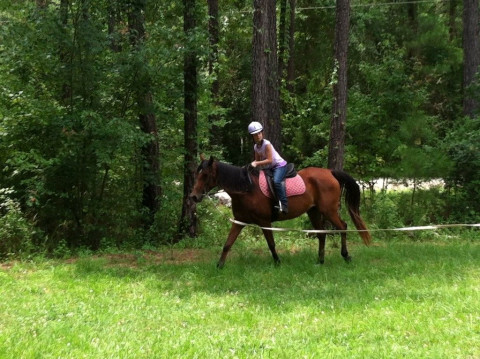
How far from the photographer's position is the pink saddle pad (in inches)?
331

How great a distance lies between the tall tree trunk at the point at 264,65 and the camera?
10.7 meters

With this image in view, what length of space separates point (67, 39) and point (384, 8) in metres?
18.3

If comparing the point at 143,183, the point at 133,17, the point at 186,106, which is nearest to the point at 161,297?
the point at 143,183

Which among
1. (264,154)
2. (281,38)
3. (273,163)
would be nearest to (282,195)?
(273,163)

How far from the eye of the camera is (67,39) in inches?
396

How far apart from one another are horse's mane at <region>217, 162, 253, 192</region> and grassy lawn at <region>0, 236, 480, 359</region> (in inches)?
60.5

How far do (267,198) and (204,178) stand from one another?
1310 mm

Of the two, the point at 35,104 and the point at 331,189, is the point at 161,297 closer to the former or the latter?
the point at 331,189

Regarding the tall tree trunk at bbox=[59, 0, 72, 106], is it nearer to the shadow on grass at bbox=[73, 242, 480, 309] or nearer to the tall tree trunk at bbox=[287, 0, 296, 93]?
the shadow on grass at bbox=[73, 242, 480, 309]

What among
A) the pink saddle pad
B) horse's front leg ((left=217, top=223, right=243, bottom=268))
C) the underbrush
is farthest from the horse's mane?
the underbrush

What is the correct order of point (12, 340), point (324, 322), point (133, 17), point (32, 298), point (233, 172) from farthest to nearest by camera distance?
1. point (133, 17)
2. point (233, 172)
3. point (32, 298)
4. point (324, 322)
5. point (12, 340)

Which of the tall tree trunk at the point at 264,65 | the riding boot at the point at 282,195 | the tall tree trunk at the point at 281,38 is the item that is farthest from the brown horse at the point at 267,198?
the tall tree trunk at the point at 281,38

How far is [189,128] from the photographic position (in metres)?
12.1

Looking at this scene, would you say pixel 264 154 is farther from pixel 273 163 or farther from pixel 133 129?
pixel 133 129
